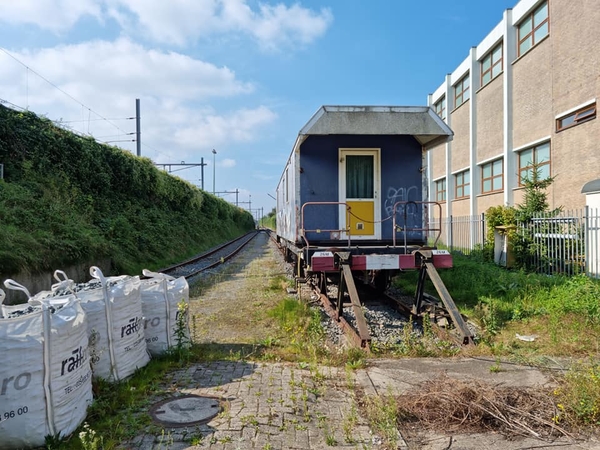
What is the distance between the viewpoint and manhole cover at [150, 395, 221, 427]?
3363mm

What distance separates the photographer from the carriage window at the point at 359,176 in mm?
8391

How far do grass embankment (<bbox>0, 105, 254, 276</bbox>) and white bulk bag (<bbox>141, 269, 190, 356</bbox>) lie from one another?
161 inches

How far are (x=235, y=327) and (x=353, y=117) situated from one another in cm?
412

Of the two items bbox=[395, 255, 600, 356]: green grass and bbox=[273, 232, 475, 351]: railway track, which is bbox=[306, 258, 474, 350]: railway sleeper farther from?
bbox=[395, 255, 600, 356]: green grass

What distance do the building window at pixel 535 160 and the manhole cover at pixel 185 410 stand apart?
15246 millimetres

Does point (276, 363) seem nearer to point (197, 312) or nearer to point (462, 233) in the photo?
point (197, 312)

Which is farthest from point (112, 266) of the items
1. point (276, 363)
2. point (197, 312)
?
point (276, 363)

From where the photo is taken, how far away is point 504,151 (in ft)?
62.1

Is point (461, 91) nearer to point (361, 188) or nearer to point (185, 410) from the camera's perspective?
point (361, 188)

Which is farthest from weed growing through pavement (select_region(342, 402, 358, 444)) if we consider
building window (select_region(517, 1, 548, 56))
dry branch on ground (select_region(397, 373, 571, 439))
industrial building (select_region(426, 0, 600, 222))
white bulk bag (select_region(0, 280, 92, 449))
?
building window (select_region(517, 1, 548, 56))

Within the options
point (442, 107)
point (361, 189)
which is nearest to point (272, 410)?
point (361, 189)

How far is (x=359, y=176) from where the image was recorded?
27.7 feet

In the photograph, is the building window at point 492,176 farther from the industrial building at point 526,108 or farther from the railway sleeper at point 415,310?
the railway sleeper at point 415,310

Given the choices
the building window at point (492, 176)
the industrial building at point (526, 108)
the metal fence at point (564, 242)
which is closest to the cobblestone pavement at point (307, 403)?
the metal fence at point (564, 242)
